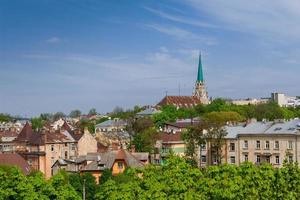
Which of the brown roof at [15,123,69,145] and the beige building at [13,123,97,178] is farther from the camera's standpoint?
the brown roof at [15,123,69,145]

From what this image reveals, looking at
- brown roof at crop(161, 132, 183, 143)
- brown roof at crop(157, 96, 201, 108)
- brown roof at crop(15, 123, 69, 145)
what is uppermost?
brown roof at crop(157, 96, 201, 108)

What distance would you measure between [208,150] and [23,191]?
37.2m

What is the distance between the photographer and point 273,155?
208 feet

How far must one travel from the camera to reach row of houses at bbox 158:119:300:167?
204 ft

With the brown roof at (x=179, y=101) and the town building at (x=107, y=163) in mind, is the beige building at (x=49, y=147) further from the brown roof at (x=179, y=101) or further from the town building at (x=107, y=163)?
the brown roof at (x=179, y=101)

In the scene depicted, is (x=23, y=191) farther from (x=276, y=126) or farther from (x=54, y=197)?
(x=276, y=126)

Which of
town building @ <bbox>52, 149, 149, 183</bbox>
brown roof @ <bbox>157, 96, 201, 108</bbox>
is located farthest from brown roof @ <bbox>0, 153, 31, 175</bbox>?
brown roof @ <bbox>157, 96, 201, 108</bbox>

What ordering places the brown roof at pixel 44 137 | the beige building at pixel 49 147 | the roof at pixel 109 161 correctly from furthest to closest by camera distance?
the brown roof at pixel 44 137 → the beige building at pixel 49 147 → the roof at pixel 109 161

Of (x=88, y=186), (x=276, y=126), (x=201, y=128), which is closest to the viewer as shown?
(x=88, y=186)

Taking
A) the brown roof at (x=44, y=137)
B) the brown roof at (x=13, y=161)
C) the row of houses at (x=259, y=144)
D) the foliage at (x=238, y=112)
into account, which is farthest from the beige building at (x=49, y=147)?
the foliage at (x=238, y=112)

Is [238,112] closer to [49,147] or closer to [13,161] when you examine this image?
[49,147]

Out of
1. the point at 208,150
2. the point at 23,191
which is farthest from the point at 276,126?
the point at 23,191

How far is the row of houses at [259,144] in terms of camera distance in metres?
62.2

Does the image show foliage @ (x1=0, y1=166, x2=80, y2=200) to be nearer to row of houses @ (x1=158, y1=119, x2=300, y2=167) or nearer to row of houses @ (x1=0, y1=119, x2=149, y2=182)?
row of houses @ (x1=0, y1=119, x2=149, y2=182)
